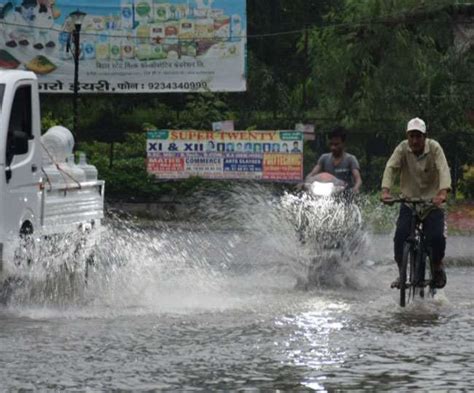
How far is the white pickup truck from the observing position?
14384 mm

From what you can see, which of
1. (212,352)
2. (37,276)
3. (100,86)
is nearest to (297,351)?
(212,352)

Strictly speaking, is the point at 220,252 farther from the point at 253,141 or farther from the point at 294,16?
the point at 294,16

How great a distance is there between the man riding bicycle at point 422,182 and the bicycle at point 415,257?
0.05 m

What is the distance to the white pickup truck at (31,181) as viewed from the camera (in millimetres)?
14384

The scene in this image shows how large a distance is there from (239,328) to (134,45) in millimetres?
26669

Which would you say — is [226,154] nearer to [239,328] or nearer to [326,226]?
[326,226]

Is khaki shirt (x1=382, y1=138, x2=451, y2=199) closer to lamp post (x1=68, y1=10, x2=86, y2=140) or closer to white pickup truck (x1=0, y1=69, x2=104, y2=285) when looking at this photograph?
white pickup truck (x1=0, y1=69, x2=104, y2=285)

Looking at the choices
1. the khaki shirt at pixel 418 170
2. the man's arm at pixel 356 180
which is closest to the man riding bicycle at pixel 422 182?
the khaki shirt at pixel 418 170

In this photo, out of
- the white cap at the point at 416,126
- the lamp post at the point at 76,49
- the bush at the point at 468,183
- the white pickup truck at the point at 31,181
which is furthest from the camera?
the bush at the point at 468,183

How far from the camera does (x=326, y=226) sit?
16.5 meters

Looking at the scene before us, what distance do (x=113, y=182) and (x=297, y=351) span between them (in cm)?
2378

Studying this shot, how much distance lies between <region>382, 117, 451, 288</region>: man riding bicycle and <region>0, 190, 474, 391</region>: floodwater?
1.73ft

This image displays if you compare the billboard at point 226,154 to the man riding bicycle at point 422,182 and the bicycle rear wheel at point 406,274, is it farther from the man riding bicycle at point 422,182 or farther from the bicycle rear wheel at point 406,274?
the bicycle rear wheel at point 406,274

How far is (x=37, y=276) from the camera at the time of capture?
1452 cm
